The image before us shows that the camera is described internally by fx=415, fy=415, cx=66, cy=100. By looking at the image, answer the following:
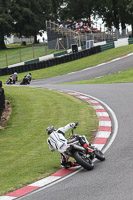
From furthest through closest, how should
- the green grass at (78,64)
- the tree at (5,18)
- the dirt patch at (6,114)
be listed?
the tree at (5,18) < the green grass at (78,64) < the dirt patch at (6,114)

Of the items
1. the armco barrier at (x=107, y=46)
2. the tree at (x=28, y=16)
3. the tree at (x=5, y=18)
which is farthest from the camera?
the tree at (x=28, y=16)

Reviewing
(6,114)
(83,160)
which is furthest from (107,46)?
(83,160)

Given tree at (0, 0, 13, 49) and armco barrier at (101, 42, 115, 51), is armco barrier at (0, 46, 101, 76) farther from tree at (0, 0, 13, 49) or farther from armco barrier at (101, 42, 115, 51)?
tree at (0, 0, 13, 49)

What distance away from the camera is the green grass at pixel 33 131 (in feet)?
27.2

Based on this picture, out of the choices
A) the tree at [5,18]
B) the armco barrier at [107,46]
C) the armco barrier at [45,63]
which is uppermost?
the tree at [5,18]

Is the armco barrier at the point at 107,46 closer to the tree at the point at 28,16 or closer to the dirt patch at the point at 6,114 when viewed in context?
the dirt patch at the point at 6,114

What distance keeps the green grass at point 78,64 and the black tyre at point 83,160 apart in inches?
1003

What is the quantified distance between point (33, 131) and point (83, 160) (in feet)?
13.5

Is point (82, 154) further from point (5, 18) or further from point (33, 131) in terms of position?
point (5, 18)

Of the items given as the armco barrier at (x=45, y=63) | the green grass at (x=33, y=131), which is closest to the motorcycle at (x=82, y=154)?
the green grass at (x=33, y=131)

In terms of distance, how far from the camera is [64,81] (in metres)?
29.5

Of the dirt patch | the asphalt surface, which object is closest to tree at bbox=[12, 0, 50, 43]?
the dirt patch

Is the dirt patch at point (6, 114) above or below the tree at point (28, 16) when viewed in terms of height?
below

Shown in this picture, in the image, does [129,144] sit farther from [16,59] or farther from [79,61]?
[16,59]
